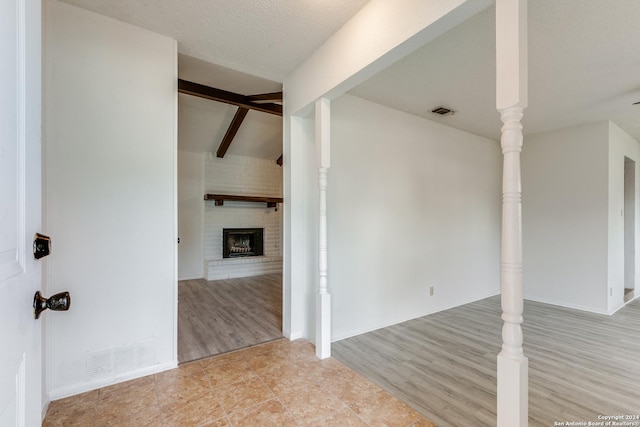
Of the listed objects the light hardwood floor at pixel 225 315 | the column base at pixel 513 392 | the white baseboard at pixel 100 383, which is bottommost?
the light hardwood floor at pixel 225 315

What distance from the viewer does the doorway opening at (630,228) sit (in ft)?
15.3

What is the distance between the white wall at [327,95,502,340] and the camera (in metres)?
3.06

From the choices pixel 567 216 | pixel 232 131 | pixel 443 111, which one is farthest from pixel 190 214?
pixel 567 216

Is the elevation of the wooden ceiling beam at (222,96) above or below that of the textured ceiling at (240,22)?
below

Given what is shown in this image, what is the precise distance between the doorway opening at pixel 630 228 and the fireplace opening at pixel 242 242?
6616mm

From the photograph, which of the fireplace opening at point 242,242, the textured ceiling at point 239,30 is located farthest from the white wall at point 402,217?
the fireplace opening at point 242,242

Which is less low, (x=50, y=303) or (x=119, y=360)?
(x=50, y=303)

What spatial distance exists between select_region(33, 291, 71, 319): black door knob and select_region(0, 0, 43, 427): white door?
19 mm

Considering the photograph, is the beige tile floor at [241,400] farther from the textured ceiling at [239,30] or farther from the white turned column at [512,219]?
the textured ceiling at [239,30]

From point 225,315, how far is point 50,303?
9.83 feet

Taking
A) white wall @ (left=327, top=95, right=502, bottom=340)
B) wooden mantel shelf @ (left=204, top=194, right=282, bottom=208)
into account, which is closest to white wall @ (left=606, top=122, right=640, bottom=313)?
white wall @ (left=327, top=95, right=502, bottom=340)

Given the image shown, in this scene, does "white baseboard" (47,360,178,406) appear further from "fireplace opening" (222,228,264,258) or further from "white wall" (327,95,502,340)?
"fireplace opening" (222,228,264,258)

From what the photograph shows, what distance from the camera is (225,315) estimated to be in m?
3.56

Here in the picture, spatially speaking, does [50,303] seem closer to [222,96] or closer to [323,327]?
[323,327]
